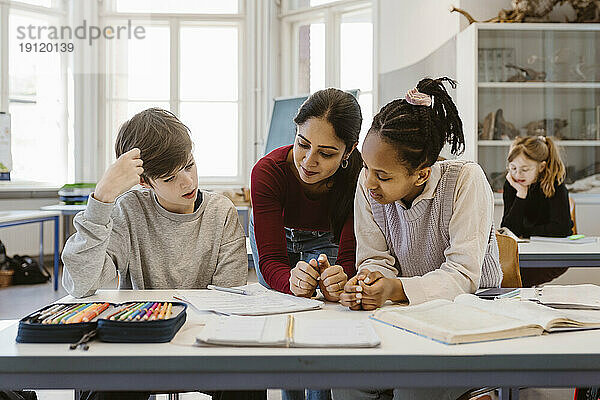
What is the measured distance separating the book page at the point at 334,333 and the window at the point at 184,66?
5295 mm

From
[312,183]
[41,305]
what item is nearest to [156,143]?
[312,183]

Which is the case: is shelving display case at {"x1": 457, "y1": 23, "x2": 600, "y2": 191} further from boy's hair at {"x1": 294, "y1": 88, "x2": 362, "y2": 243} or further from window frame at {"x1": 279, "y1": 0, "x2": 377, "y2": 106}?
boy's hair at {"x1": 294, "y1": 88, "x2": 362, "y2": 243}

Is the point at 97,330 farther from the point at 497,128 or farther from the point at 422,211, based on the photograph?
the point at 497,128

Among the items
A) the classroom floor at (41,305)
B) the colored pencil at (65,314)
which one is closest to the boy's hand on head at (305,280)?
the colored pencil at (65,314)

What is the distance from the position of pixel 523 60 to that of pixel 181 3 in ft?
10.7

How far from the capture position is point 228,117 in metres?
6.33

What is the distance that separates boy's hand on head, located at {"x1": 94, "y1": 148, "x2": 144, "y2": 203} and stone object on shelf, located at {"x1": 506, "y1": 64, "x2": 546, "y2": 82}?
144 inches

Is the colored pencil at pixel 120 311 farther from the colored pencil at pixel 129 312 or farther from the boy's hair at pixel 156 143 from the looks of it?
the boy's hair at pixel 156 143

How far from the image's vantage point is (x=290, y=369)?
0.88 metres

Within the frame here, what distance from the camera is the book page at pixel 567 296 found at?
1.22 metres

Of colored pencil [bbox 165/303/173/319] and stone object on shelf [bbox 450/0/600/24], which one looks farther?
stone object on shelf [bbox 450/0/600/24]

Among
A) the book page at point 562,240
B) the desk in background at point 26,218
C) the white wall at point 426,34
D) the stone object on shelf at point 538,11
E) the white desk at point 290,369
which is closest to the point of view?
the white desk at point 290,369

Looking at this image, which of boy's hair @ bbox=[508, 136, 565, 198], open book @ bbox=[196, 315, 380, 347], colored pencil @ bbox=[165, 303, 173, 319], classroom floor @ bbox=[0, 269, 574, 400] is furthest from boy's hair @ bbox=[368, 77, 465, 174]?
boy's hair @ bbox=[508, 136, 565, 198]

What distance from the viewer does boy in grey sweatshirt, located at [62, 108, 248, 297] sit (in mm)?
1557
